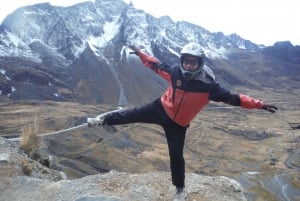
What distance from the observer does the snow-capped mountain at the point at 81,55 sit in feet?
364

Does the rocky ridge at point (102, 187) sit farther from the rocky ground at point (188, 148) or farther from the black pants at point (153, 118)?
the rocky ground at point (188, 148)

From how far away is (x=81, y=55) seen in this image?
468ft

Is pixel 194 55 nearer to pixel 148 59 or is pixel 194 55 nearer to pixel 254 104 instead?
pixel 148 59

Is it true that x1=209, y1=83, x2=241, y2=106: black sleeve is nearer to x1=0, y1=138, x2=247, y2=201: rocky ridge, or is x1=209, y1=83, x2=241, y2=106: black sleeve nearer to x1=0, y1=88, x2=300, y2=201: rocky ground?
x1=0, y1=138, x2=247, y2=201: rocky ridge

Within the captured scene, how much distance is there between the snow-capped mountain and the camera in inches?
4363

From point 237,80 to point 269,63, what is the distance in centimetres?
4273

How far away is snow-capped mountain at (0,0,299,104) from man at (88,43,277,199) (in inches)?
3746

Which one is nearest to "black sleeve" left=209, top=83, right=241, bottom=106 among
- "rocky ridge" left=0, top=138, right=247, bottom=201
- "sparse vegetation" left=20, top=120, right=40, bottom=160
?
"rocky ridge" left=0, top=138, right=247, bottom=201

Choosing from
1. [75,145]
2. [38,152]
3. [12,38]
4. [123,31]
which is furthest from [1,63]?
[38,152]

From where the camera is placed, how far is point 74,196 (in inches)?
370

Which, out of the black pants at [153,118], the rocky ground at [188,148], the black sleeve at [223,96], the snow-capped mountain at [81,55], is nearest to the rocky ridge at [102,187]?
the black pants at [153,118]

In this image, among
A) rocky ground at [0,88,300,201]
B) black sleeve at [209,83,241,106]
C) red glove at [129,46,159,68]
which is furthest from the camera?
rocky ground at [0,88,300,201]

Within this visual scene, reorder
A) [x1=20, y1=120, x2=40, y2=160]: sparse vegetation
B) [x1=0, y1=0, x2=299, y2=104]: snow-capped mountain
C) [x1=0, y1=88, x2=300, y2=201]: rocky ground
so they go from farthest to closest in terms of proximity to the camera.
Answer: [x1=0, y1=0, x2=299, y2=104]: snow-capped mountain → [x1=0, y1=88, x2=300, y2=201]: rocky ground → [x1=20, y1=120, x2=40, y2=160]: sparse vegetation

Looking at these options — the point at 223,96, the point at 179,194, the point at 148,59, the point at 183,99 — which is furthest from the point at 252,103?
the point at 179,194
